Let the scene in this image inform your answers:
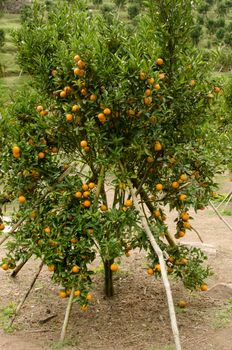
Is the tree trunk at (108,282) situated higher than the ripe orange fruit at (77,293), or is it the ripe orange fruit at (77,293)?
the ripe orange fruit at (77,293)

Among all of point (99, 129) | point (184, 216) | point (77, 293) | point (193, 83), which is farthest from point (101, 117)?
point (77, 293)

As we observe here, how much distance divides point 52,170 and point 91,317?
1.37 meters

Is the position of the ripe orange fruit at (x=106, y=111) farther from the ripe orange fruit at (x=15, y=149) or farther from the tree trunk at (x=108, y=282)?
the tree trunk at (x=108, y=282)

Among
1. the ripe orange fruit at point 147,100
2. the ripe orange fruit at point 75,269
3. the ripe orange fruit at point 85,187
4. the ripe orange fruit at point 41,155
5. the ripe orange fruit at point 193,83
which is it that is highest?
the ripe orange fruit at point 193,83

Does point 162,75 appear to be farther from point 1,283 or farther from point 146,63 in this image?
point 1,283

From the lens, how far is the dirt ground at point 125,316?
147 inches

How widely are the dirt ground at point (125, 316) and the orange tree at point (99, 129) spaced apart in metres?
0.56

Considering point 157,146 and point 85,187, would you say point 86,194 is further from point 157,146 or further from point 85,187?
point 157,146

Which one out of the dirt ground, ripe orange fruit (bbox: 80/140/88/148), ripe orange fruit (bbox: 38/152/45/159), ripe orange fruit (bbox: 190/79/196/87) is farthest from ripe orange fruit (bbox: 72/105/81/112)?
the dirt ground

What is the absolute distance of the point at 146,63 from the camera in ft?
10.3

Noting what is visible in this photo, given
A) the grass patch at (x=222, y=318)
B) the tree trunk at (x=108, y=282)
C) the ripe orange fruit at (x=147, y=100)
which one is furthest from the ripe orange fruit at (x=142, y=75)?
the grass patch at (x=222, y=318)

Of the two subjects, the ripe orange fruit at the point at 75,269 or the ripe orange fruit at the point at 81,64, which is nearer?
the ripe orange fruit at the point at 81,64

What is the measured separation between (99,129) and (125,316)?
1696 millimetres

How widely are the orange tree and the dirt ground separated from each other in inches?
22.2
